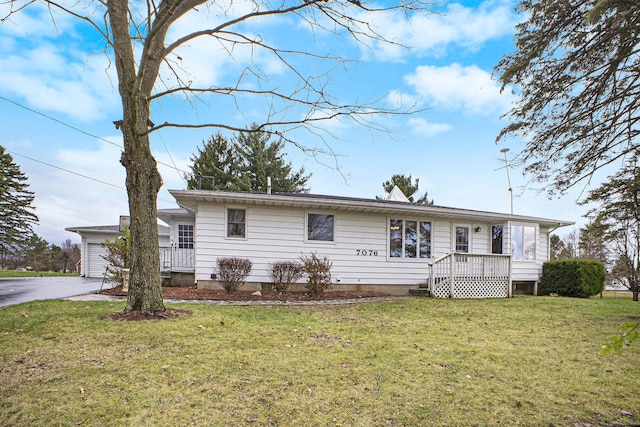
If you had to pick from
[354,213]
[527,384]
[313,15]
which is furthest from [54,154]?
[527,384]

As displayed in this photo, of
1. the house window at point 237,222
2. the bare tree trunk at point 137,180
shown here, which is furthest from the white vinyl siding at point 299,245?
the bare tree trunk at point 137,180

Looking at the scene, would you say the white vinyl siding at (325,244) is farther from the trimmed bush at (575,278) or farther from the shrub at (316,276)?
the trimmed bush at (575,278)

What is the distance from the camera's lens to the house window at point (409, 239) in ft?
38.7

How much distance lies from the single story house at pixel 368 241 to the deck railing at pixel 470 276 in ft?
0.11

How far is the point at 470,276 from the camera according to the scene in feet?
36.8

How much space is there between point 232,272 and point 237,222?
67.6 inches

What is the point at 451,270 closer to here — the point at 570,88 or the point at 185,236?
the point at 570,88

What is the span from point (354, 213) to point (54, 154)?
19.1 metres

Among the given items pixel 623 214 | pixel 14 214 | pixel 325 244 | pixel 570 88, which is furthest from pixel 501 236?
pixel 14 214

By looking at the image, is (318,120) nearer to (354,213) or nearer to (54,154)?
(354,213)

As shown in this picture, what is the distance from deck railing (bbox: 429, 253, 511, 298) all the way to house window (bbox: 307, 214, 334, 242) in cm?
362

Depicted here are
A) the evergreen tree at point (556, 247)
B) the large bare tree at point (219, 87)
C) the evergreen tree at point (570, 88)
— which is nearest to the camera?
the evergreen tree at point (570, 88)

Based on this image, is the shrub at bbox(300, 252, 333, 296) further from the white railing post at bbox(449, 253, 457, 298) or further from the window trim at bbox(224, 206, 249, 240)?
the white railing post at bbox(449, 253, 457, 298)

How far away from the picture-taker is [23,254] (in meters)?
25.1
